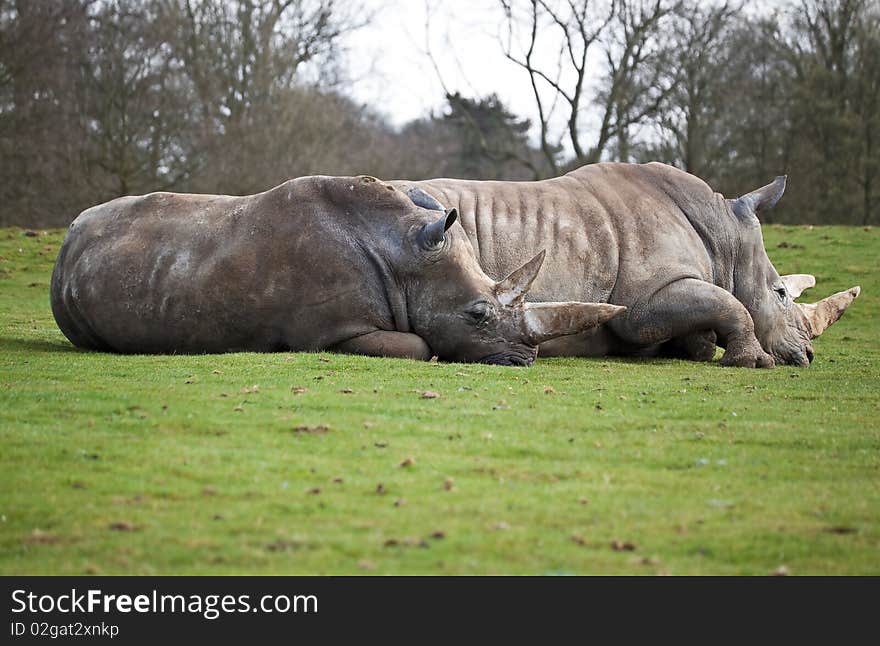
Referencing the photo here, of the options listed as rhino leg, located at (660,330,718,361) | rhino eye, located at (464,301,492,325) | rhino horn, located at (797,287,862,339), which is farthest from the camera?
rhino horn, located at (797,287,862,339)

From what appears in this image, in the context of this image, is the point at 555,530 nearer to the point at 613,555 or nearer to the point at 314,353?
the point at 613,555

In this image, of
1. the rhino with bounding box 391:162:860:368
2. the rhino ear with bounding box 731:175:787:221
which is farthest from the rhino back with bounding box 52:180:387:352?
the rhino ear with bounding box 731:175:787:221

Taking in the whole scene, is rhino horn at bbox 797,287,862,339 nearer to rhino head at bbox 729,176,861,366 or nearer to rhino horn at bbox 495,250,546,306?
rhino head at bbox 729,176,861,366

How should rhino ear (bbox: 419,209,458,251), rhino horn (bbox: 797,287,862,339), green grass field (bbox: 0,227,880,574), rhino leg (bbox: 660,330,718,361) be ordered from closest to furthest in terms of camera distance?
green grass field (bbox: 0,227,880,574), rhino ear (bbox: 419,209,458,251), rhino leg (bbox: 660,330,718,361), rhino horn (bbox: 797,287,862,339)

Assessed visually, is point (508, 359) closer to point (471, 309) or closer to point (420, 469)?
point (471, 309)

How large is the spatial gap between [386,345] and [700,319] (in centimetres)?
344

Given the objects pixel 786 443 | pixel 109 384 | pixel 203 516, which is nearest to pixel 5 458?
pixel 203 516

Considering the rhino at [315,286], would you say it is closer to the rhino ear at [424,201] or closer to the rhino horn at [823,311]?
the rhino ear at [424,201]

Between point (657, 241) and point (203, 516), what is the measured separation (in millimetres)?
8210

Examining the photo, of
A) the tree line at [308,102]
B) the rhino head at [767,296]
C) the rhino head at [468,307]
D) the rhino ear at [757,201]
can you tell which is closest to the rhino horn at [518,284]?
the rhino head at [468,307]

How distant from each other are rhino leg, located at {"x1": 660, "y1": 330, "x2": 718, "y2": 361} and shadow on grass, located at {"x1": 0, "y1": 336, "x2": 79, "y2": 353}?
631 cm

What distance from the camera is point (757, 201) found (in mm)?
13789

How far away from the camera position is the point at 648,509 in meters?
5.83

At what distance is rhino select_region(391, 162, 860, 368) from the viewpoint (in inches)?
482
